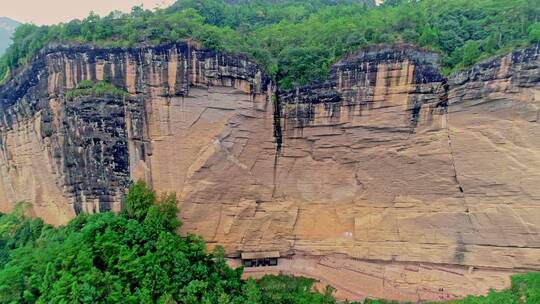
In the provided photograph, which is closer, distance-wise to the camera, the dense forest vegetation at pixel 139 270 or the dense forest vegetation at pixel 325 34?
the dense forest vegetation at pixel 139 270

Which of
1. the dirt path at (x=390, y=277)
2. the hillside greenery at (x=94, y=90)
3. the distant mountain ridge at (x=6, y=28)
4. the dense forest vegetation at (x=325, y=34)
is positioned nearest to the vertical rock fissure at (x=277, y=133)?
the dense forest vegetation at (x=325, y=34)

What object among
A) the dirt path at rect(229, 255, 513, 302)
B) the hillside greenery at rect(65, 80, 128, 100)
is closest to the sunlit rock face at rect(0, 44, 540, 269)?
the hillside greenery at rect(65, 80, 128, 100)

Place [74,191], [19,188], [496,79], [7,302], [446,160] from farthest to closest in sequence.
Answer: [19,188], [74,191], [446,160], [496,79], [7,302]

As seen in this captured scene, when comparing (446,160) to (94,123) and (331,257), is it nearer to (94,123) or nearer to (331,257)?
(331,257)

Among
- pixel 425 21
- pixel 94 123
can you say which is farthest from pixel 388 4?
pixel 94 123

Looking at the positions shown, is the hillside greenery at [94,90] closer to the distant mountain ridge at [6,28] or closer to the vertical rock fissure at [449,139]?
the vertical rock fissure at [449,139]
